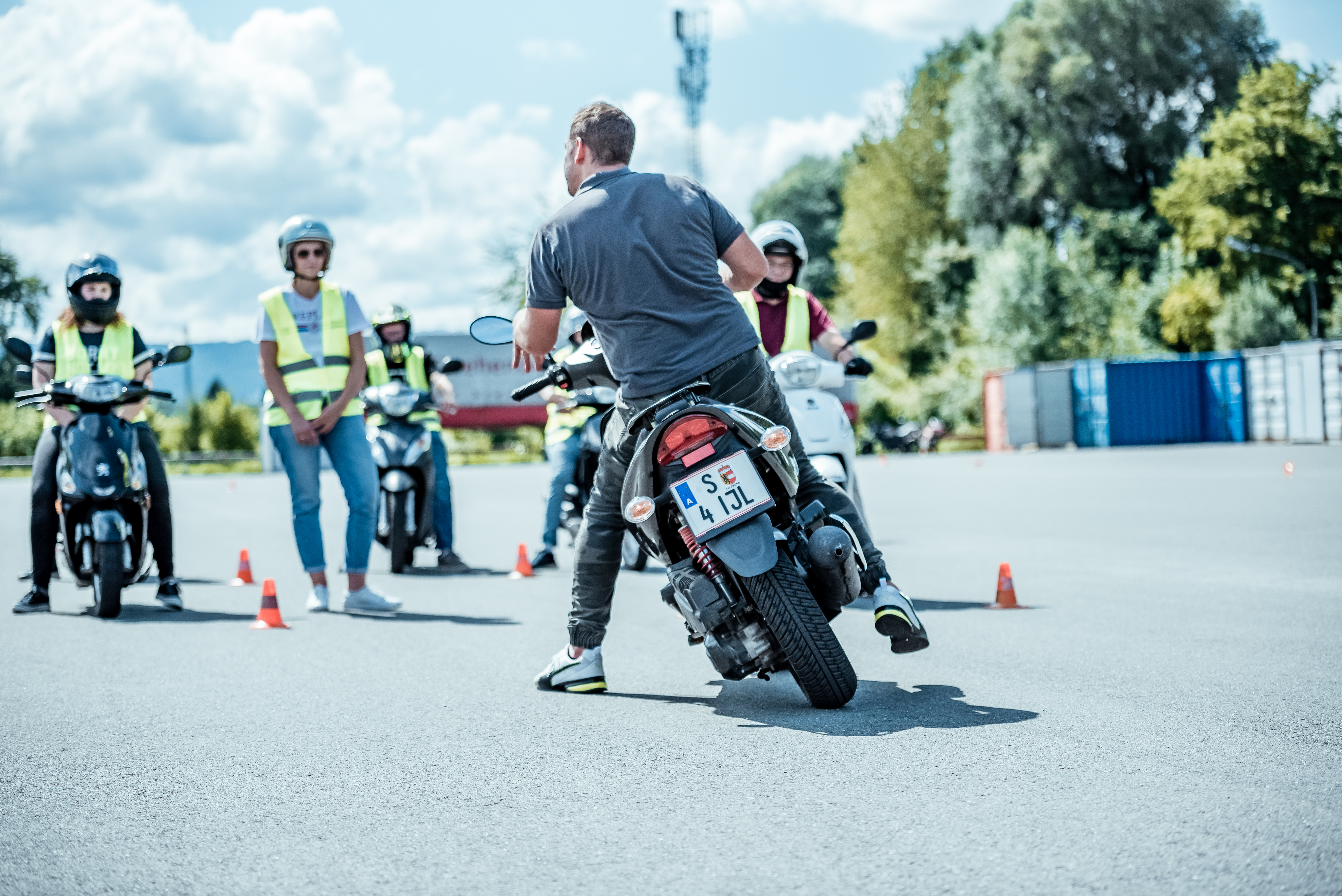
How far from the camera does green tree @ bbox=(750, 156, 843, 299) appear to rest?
75312 millimetres

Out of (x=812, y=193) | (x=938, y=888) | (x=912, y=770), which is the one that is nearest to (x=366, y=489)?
(x=912, y=770)

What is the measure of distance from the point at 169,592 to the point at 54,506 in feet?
2.62

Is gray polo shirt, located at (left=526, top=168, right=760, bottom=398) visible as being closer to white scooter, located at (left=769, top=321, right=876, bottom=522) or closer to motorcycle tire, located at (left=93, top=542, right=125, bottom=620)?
white scooter, located at (left=769, top=321, right=876, bottom=522)

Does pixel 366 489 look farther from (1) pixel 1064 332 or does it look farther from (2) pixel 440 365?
(1) pixel 1064 332

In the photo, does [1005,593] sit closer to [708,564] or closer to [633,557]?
[708,564]

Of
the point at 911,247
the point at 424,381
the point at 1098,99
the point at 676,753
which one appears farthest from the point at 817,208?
the point at 676,753

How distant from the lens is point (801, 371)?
6.83m

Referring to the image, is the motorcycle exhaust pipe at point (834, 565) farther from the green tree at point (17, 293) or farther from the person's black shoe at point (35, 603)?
the green tree at point (17, 293)

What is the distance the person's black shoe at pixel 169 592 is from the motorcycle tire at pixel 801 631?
484 cm

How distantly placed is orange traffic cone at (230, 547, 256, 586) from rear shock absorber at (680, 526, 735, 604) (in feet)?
19.7

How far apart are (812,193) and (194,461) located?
38.0m

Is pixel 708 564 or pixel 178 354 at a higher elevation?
pixel 178 354

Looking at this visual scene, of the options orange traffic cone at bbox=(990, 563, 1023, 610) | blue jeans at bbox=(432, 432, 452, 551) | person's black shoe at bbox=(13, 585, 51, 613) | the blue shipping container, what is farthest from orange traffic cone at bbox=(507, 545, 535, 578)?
the blue shipping container

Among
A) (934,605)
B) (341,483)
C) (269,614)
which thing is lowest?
(934,605)
